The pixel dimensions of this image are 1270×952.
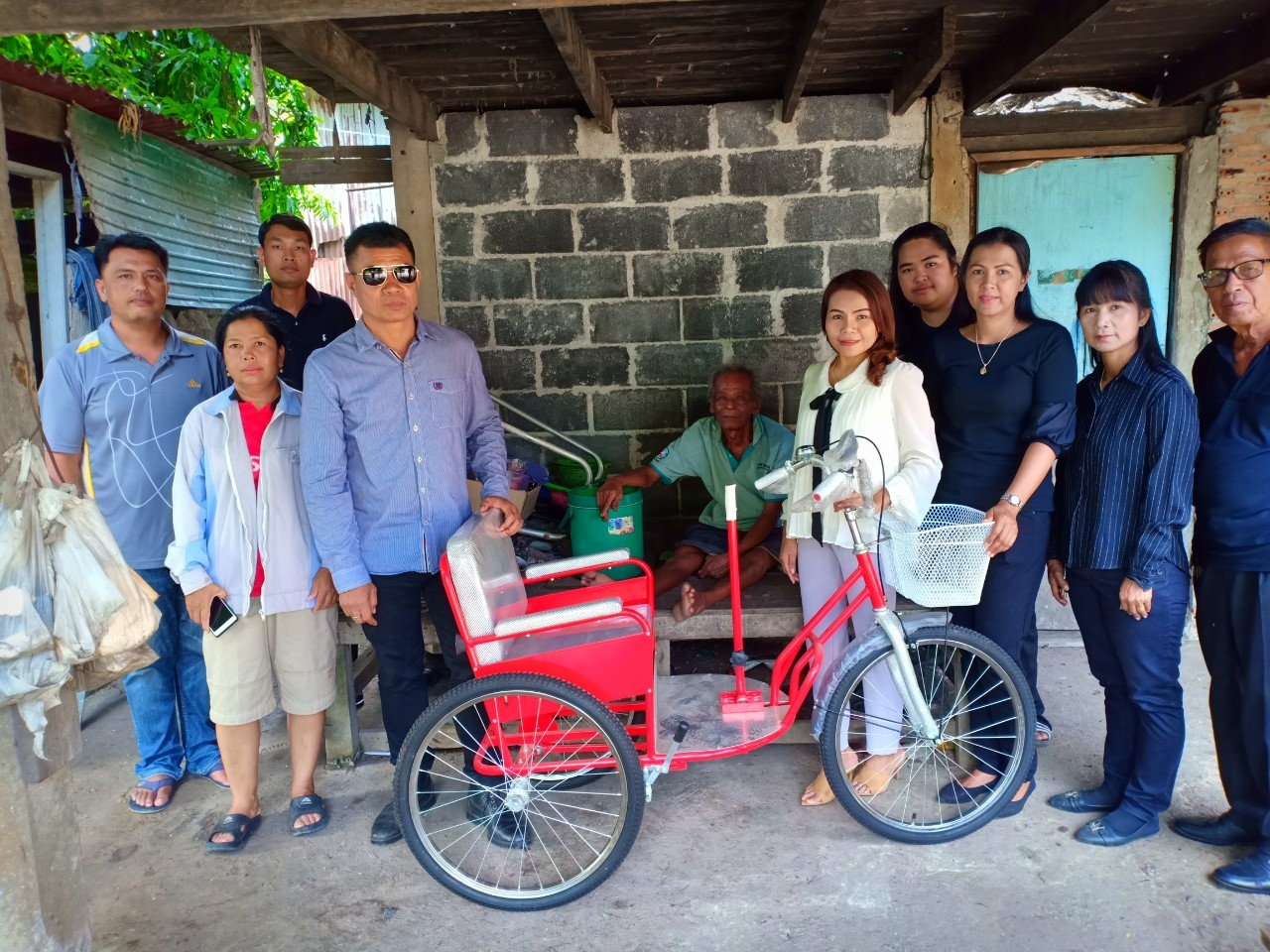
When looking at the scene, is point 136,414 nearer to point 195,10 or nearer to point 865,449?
point 195,10

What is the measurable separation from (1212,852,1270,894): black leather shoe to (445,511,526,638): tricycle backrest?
246 cm

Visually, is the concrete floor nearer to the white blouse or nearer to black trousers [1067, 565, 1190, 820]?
black trousers [1067, 565, 1190, 820]

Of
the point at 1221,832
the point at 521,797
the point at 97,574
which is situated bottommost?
the point at 1221,832

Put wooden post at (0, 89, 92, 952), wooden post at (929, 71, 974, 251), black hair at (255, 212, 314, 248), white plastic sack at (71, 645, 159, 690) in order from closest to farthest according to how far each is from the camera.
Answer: wooden post at (0, 89, 92, 952) < white plastic sack at (71, 645, 159, 690) < black hair at (255, 212, 314, 248) < wooden post at (929, 71, 974, 251)

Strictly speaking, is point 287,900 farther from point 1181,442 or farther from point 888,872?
point 1181,442

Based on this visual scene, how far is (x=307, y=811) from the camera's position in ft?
11.1

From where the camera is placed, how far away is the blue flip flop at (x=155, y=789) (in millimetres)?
3557

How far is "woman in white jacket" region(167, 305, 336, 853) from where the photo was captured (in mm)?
3072

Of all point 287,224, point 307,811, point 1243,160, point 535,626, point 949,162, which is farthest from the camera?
point 1243,160

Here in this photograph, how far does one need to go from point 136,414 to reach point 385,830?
186cm

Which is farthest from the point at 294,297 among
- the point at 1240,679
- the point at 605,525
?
the point at 1240,679

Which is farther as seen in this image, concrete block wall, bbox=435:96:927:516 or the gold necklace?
concrete block wall, bbox=435:96:927:516

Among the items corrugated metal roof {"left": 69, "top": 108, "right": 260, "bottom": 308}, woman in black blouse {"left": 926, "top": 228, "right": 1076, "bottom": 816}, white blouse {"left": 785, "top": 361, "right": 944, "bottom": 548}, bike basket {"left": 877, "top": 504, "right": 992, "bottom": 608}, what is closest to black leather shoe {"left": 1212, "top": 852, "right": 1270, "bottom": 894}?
woman in black blouse {"left": 926, "top": 228, "right": 1076, "bottom": 816}

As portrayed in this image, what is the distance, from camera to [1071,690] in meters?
4.34
